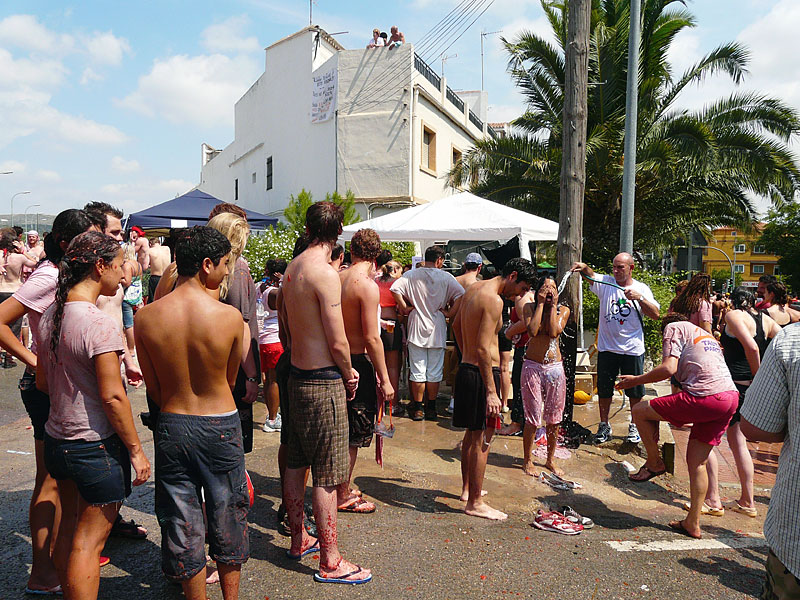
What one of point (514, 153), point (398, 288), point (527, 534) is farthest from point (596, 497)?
point (514, 153)

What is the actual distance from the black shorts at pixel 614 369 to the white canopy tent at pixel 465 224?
115 inches

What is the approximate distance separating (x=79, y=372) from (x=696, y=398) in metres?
3.82

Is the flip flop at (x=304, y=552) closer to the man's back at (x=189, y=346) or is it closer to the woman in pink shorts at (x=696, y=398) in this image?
the man's back at (x=189, y=346)

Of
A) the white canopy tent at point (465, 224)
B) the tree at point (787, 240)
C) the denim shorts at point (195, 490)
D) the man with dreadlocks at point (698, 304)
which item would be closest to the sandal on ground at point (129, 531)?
the denim shorts at point (195, 490)

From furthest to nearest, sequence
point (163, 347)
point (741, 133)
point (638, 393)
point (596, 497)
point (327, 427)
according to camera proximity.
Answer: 1. point (741, 133)
2. point (638, 393)
3. point (596, 497)
4. point (327, 427)
5. point (163, 347)

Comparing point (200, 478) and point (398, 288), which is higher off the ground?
point (398, 288)

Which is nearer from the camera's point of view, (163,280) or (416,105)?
(163,280)

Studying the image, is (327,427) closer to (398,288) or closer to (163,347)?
(163,347)

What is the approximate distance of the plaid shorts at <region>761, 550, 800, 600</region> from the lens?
1904 mm

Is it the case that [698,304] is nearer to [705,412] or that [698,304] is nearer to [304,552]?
[705,412]

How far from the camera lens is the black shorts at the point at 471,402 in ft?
13.6

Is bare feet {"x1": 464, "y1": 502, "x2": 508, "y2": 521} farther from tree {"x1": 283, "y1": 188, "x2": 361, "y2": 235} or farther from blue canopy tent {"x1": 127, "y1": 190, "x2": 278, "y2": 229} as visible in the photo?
tree {"x1": 283, "y1": 188, "x2": 361, "y2": 235}

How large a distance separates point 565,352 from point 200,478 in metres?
4.44

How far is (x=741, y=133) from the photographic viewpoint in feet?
45.6
